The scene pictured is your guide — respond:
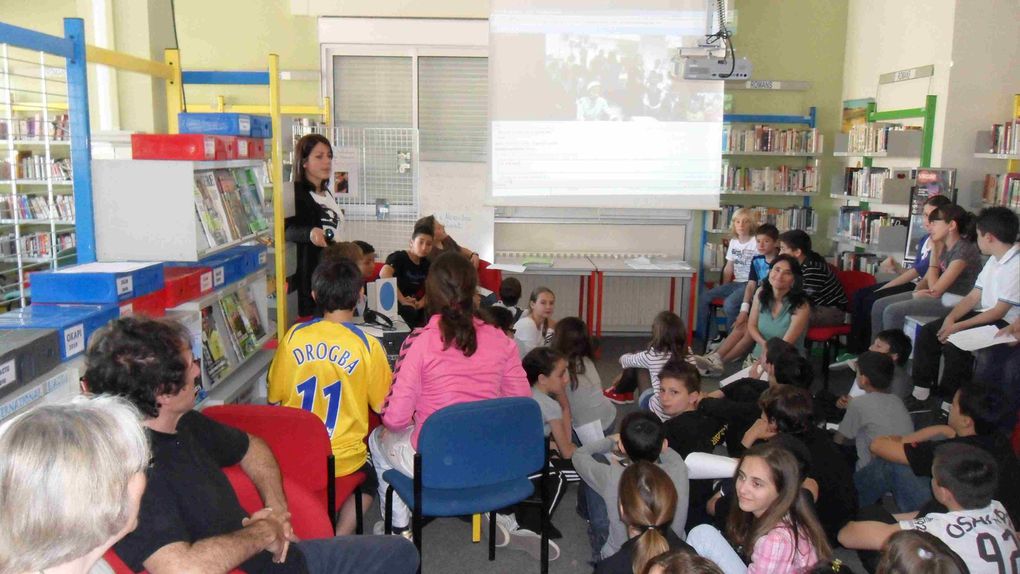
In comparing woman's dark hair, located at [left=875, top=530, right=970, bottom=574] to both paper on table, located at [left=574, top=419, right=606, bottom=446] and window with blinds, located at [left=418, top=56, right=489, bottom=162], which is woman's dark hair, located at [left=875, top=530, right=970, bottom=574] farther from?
window with blinds, located at [left=418, top=56, right=489, bottom=162]

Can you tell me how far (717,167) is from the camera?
Answer: 21.4ft

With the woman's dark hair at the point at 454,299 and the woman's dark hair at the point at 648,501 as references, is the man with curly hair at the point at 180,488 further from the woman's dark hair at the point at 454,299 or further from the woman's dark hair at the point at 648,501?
the woman's dark hair at the point at 454,299

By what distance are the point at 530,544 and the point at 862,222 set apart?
16.7 ft

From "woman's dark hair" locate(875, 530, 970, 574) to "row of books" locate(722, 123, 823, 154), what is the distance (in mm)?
6048

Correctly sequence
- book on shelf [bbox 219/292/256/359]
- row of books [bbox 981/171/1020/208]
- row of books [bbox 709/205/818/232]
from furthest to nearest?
row of books [bbox 709/205/818/232] < row of books [bbox 981/171/1020/208] < book on shelf [bbox 219/292/256/359]

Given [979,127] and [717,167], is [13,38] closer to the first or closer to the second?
[717,167]

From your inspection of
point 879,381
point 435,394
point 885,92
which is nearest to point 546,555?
point 435,394

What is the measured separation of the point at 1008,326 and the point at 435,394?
3.31 m

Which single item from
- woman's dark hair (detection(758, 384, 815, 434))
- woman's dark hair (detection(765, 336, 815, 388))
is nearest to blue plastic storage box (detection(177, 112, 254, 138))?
woman's dark hair (detection(758, 384, 815, 434))

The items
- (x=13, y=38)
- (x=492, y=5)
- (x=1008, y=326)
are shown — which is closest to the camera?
(x=13, y=38)

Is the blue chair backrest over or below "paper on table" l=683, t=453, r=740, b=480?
over

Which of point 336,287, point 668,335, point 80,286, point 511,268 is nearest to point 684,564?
point 336,287

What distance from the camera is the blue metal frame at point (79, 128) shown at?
264 cm

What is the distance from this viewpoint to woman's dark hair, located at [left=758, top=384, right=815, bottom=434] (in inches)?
113
